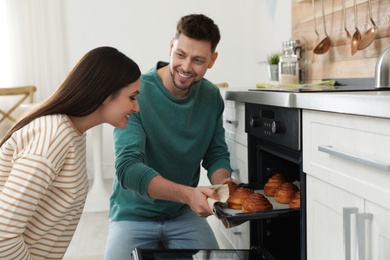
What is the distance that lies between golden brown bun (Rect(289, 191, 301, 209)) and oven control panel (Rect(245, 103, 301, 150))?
141 mm

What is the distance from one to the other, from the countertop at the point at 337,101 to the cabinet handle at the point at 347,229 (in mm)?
209

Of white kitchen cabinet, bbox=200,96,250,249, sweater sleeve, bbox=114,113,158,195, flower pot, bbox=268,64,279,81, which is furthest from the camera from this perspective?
flower pot, bbox=268,64,279,81

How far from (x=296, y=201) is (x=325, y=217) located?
0.21 m

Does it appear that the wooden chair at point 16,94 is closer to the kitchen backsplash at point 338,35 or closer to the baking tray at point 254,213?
the kitchen backsplash at point 338,35

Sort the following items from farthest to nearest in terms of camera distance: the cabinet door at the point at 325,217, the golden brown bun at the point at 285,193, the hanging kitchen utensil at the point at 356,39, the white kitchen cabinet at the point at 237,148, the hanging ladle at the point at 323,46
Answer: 1. the hanging ladle at the point at 323,46
2. the hanging kitchen utensil at the point at 356,39
3. the white kitchen cabinet at the point at 237,148
4. the golden brown bun at the point at 285,193
5. the cabinet door at the point at 325,217

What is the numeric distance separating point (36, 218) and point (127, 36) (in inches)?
150

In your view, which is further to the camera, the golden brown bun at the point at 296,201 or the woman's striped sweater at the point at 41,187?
the golden brown bun at the point at 296,201

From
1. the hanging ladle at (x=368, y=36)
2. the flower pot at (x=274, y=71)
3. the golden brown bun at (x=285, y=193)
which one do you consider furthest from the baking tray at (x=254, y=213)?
the flower pot at (x=274, y=71)

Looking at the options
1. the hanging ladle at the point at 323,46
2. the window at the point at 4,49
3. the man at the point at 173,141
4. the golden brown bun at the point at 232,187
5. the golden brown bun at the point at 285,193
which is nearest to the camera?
the golden brown bun at the point at 285,193

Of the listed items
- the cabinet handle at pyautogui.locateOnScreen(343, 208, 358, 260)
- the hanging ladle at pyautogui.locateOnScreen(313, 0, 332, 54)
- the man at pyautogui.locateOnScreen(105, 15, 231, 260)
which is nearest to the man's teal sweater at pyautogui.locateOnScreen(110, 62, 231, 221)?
the man at pyautogui.locateOnScreen(105, 15, 231, 260)

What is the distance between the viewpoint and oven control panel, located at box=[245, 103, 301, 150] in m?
1.51

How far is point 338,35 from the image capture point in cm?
246

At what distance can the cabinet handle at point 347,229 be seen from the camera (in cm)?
116

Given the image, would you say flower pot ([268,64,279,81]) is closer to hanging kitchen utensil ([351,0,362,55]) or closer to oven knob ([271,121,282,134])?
hanging kitchen utensil ([351,0,362,55])
